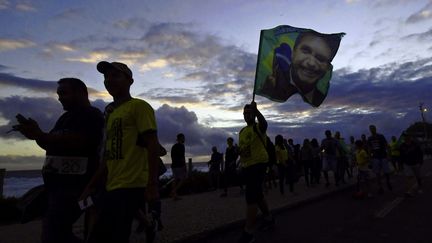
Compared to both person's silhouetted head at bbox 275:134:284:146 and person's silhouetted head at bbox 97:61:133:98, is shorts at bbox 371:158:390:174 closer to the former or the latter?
person's silhouetted head at bbox 275:134:284:146

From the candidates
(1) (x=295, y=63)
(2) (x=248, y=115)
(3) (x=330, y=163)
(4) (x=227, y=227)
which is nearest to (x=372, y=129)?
(3) (x=330, y=163)

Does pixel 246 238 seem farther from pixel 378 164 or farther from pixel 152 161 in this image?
pixel 378 164

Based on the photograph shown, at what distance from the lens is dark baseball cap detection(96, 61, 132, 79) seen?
3557mm

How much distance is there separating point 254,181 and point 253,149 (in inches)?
18.8

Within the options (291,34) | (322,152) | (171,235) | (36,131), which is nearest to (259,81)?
(291,34)

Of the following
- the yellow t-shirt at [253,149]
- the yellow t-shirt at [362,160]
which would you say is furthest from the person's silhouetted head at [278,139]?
the yellow t-shirt at [253,149]

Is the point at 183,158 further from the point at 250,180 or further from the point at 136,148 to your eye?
the point at 136,148

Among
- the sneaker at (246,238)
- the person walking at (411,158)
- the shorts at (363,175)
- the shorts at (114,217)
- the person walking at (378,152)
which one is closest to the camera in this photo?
the shorts at (114,217)

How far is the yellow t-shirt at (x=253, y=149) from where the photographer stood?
6.52 metres

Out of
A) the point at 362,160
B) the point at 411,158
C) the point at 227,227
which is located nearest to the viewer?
the point at 227,227

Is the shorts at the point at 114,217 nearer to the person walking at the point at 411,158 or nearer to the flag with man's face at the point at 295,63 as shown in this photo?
the flag with man's face at the point at 295,63

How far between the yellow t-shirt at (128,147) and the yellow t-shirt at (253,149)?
325cm

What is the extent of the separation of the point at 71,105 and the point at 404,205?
8.92m

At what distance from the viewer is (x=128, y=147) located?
3.43m
